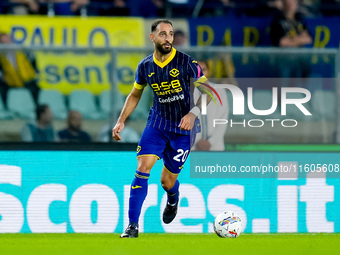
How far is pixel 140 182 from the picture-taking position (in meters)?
6.95

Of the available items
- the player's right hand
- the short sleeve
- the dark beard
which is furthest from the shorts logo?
the player's right hand

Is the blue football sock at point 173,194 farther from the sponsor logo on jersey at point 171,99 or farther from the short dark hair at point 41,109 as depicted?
the short dark hair at point 41,109

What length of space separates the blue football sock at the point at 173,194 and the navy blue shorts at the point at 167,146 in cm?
30

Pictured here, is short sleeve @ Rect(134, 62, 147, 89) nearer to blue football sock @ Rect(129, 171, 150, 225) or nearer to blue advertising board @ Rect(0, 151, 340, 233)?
blue football sock @ Rect(129, 171, 150, 225)

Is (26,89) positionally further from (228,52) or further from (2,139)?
(228,52)

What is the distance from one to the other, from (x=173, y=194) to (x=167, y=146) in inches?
27.6

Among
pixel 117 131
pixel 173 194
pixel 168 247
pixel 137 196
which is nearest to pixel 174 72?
pixel 117 131

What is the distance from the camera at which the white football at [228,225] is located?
721cm

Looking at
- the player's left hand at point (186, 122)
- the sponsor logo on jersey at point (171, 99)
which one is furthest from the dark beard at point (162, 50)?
the player's left hand at point (186, 122)

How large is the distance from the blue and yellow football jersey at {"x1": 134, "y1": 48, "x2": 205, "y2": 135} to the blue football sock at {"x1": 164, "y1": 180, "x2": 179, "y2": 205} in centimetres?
72

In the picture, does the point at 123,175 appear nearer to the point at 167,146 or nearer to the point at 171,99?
the point at 167,146

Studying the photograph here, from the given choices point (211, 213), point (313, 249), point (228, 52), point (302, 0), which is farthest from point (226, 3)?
point (313, 249)

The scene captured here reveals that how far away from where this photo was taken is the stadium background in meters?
8.52

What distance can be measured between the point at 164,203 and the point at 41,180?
1.47m
